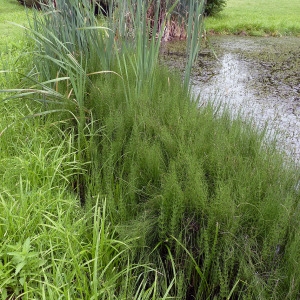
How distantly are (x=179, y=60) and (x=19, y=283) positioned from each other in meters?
4.57

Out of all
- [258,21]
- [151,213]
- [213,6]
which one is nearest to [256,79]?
[151,213]

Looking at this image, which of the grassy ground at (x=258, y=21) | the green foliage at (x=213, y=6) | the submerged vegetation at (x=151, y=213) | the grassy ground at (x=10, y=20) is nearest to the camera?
the submerged vegetation at (x=151, y=213)

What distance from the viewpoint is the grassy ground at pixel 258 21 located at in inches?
319

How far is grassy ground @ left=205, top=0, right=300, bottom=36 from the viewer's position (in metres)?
8.10

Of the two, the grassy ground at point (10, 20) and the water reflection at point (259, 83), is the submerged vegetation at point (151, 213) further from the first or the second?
the grassy ground at point (10, 20)

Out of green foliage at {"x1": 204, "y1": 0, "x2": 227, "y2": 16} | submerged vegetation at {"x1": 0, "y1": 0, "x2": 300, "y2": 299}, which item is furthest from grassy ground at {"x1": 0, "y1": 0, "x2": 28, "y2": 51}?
green foliage at {"x1": 204, "y1": 0, "x2": 227, "y2": 16}

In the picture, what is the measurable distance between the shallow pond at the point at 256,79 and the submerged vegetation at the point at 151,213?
0.76m

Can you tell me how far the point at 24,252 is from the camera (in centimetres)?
118

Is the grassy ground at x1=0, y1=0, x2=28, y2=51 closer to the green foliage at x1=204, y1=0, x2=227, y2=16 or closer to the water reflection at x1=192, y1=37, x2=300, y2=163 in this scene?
the water reflection at x1=192, y1=37, x2=300, y2=163

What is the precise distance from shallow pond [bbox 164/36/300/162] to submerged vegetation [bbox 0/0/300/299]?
76cm

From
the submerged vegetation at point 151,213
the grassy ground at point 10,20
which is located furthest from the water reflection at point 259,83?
the grassy ground at point 10,20

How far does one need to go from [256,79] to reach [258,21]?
4657 millimetres

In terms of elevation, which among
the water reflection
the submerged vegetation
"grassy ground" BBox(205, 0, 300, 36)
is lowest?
"grassy ground" BBox(205, 0, 300, 36)

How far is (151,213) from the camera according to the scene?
1.53 meters
